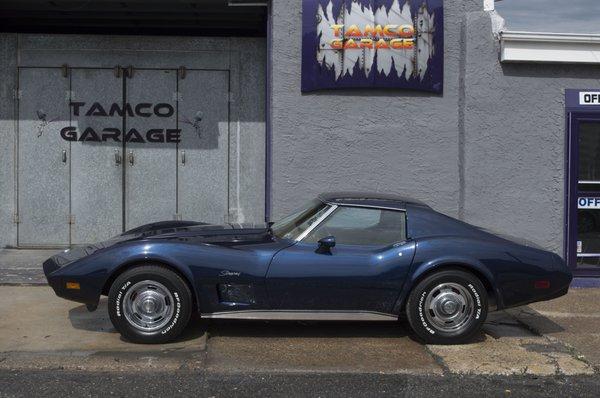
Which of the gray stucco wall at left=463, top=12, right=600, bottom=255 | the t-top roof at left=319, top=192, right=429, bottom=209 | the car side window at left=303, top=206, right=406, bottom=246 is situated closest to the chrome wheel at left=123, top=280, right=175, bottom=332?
the car side window at left=303, top=206, right=406, bottom=246

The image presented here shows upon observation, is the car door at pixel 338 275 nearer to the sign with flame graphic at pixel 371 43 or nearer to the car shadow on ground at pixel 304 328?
the car shadow on ground at pixel 304 328

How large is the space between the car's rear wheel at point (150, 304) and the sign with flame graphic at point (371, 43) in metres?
3.89

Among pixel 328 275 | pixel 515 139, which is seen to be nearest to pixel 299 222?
pixel 328 275

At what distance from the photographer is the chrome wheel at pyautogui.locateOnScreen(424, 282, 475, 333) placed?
661 cm

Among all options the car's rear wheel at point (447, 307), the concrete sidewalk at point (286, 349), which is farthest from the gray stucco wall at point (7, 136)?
the car's rear wheel at point (447, 307)

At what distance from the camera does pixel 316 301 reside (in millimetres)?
6527

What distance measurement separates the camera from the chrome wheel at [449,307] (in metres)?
6.61

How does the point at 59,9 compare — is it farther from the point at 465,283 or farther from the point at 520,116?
the point at 465,283

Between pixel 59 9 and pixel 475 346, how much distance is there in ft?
23.1

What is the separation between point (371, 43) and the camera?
374 inches

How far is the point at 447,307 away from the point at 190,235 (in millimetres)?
2285

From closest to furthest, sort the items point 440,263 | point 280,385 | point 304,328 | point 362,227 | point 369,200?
point 280,385 < point 440,263 < point 362,227 < point 369,200 < point 304,328

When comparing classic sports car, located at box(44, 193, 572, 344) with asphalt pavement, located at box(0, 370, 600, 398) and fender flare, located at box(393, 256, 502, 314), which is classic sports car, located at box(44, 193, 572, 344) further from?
asphalt pavement, located at box(0, 370, 600, 398)

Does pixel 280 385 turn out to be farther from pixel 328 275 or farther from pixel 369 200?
pixel 369 200
